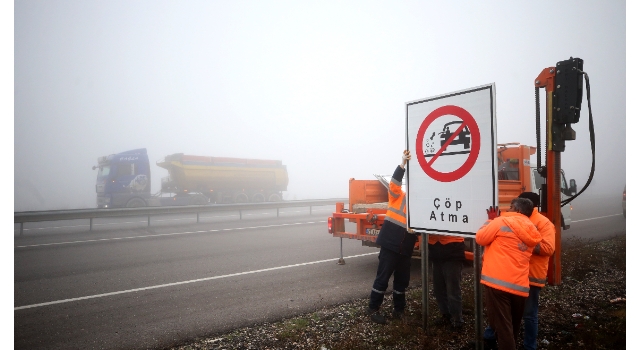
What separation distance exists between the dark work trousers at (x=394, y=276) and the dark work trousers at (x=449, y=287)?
14.7 inches

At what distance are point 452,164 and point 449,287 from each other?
1844 millimetres

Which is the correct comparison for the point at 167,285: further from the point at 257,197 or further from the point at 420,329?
the point at 257,197

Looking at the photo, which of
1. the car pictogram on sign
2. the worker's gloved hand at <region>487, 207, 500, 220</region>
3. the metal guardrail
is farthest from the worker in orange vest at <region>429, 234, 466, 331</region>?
the metal guardrail

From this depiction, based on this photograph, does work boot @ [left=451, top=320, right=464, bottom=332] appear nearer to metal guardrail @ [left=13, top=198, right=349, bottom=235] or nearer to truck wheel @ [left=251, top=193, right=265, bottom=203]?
metal guardrail @ [left=13, top=198, right=349, bottom=235]

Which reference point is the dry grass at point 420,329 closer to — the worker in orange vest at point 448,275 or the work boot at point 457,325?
the work boot at point 457,325

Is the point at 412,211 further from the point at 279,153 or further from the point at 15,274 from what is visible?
the point at 279,153

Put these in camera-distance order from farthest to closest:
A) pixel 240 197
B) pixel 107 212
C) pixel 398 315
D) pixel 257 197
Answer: pixel 257 197, pixel 240 197, pixel 107 212, pixel 398 315

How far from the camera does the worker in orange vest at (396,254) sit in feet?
15.1

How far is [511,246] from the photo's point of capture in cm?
318

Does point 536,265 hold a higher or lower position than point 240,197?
higher

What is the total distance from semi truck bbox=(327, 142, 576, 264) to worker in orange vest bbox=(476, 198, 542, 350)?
3.06 meters

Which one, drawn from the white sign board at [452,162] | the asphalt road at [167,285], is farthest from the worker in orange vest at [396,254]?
the asphalt road at [167,285]

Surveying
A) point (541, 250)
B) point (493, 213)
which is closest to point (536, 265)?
point (541, 250)

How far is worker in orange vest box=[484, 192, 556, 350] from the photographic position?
335 cm
